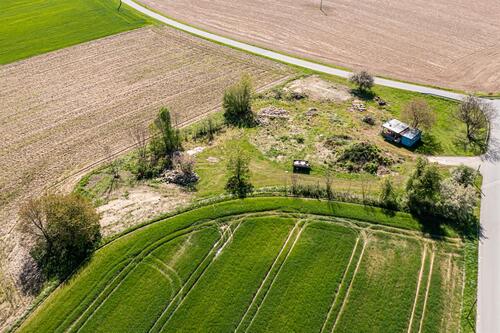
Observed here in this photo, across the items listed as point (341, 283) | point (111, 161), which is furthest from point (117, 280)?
point (341, 283)

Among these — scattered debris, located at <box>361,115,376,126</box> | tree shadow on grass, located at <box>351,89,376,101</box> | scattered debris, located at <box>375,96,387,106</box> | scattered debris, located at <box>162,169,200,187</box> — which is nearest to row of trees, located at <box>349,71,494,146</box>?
scattered debris, located at <box>361,115,376,126</box>

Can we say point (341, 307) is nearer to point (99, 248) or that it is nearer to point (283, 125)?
point (99, 248)

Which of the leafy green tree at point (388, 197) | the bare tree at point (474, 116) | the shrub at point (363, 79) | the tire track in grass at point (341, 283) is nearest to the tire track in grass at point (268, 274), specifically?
the tire track in grass at point (341, 283)

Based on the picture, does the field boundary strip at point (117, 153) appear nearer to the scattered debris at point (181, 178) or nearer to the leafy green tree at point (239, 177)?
the scattered debris at point (181, 178)

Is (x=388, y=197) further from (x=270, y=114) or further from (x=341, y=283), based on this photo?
(x=270, y=114)

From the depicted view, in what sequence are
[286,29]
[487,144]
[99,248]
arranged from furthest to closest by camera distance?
[286,29], [487,144], [99,248]

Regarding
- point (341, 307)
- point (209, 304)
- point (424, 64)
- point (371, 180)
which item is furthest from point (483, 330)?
point (424, 64)
